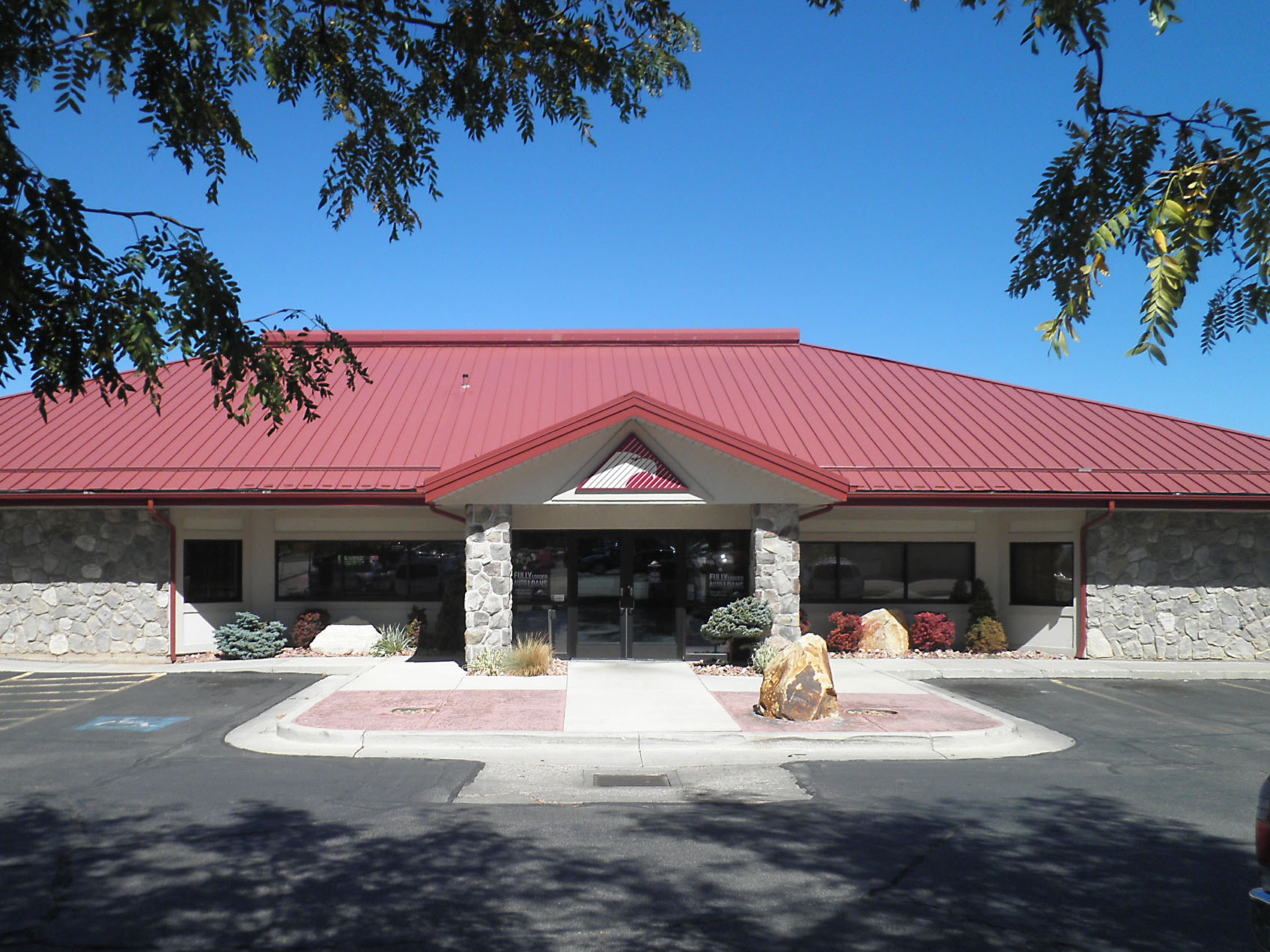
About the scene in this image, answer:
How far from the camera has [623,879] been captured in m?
6.23

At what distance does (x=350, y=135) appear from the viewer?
6902 millimetres

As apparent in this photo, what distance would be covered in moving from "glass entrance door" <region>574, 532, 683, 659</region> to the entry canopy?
1353 millimetres

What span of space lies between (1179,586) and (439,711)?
14.1 metres

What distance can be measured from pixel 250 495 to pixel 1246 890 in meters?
15.7

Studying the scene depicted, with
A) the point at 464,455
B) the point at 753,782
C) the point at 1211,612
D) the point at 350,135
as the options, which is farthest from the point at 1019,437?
the point at 350,135

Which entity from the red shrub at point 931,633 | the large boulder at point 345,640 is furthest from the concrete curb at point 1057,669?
the large boulder at point 345,640

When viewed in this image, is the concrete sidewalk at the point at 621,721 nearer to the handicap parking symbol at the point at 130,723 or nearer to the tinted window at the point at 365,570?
the handicap parking symbol at the point at 130,723

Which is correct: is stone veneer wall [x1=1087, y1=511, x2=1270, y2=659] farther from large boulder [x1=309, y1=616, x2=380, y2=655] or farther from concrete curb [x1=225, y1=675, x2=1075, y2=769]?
large boulder [x1=309, y1=616, x2=380, y2=655]

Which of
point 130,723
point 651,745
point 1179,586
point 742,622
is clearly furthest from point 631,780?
point 1179,586

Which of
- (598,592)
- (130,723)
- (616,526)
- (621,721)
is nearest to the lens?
(621,721)

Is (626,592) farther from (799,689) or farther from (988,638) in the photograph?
(988,638)

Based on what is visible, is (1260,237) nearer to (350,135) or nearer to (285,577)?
(350,135)

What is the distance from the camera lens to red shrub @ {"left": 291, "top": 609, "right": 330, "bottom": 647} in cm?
1805

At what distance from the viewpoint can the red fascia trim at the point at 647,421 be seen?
1530 cm
